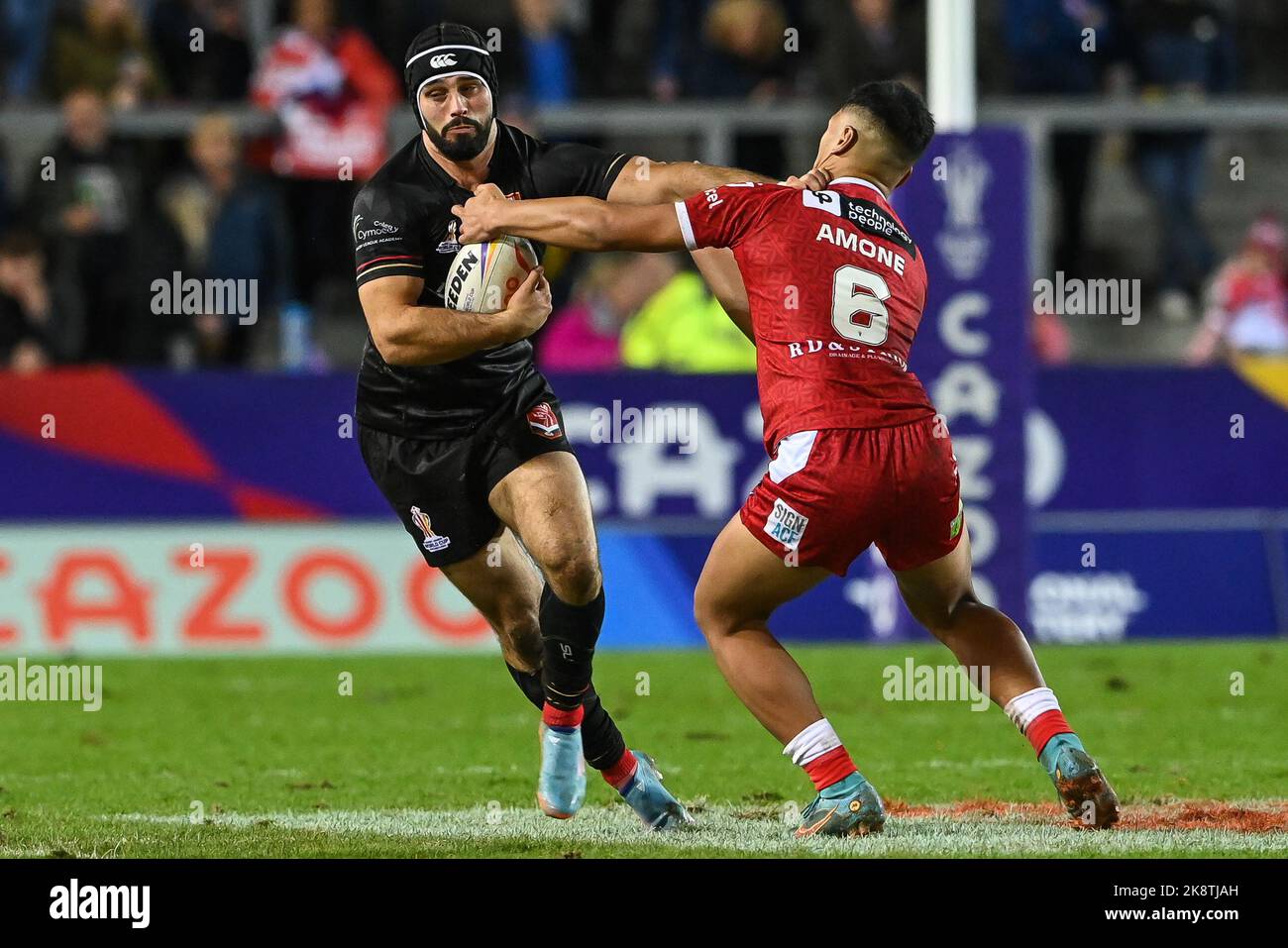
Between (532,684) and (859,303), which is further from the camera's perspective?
(532,684)

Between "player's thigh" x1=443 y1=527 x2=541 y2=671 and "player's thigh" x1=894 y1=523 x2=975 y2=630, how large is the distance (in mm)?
1406

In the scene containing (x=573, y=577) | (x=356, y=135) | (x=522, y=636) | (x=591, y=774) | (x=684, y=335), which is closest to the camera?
(x=573, y=577)

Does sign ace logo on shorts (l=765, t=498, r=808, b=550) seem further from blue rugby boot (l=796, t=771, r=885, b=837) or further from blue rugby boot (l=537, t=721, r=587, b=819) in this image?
blue rugby boot (l=537, t=721, r=587, b=819)

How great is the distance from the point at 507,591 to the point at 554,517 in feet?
2.09

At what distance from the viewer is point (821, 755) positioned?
719 cm

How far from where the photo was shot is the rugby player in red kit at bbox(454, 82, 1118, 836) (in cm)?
705

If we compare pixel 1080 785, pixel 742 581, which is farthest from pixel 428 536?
pixel 1080 785

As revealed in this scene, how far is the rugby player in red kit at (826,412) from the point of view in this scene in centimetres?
705

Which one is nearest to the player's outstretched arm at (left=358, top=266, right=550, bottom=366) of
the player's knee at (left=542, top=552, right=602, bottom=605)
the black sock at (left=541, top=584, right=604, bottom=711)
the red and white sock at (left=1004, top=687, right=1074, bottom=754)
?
the player's knee at (left=542, top=552, right=602, bottom=605)

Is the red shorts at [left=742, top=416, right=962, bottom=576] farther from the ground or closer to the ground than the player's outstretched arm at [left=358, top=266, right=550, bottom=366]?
closer to the ground

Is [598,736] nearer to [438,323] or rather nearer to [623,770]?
[623,770]

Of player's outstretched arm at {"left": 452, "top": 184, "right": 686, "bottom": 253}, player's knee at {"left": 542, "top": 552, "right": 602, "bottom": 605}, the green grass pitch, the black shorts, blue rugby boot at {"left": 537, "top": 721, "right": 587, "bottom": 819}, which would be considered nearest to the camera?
player's outstretched arm at {"left": 452, "top": 184, "right": 686, "bottom": 253}
